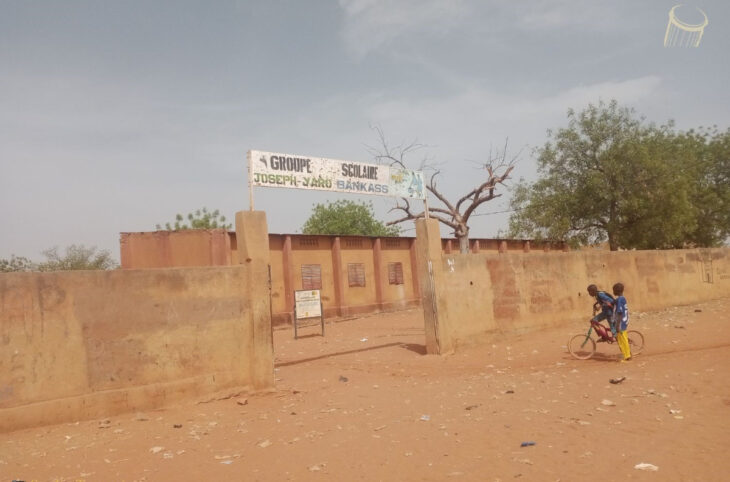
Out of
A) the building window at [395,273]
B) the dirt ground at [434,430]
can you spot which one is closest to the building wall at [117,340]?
the dirt ground at [434,430]

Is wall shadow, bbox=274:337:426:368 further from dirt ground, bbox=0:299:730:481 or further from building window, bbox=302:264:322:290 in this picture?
building window, bbox=302:264:322:290

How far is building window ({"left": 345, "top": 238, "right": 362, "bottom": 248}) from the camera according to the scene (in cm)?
1973

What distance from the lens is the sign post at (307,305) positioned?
1393 cm

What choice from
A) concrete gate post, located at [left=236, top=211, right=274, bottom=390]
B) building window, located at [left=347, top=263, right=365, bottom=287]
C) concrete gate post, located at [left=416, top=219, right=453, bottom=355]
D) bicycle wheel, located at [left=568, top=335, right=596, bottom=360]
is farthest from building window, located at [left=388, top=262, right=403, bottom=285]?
concrete gate post, located at [left=236, top=211, right=274, bottom=390]

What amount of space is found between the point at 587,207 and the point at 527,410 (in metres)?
18.7

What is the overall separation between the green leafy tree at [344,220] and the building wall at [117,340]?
31.0 m

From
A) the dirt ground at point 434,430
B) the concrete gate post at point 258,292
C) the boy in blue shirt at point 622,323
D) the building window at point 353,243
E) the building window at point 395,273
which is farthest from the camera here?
the building window at point 395,273

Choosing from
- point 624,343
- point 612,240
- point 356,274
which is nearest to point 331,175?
point 624,343

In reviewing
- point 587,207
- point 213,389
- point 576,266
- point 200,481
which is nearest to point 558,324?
point 576,266

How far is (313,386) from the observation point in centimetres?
778

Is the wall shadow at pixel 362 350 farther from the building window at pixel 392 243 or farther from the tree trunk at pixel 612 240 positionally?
the tree trunk at pixel 612 240

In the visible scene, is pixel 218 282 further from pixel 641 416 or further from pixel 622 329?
pixel 622 329

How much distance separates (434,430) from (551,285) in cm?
787

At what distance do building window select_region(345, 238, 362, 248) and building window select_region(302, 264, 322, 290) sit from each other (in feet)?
5.48
